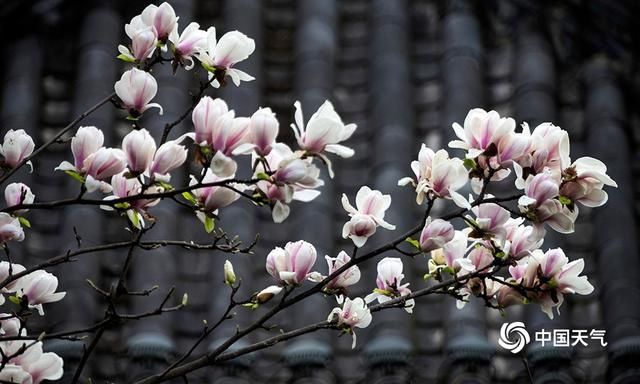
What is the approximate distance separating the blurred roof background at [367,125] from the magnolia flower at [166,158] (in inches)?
128

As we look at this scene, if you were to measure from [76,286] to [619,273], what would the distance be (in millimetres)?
2363

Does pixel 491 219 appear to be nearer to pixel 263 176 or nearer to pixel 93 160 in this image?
pixel 263 176

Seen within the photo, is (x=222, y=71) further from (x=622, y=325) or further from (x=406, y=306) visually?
(x=622, y=325)

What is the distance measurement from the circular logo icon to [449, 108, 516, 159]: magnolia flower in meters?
1.98

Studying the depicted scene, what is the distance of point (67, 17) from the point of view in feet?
27.1

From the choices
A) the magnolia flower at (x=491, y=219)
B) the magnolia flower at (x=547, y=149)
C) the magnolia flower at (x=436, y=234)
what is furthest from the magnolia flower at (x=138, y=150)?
the magnolia flower at (x=547, y=149)

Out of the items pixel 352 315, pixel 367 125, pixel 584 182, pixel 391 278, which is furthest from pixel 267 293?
pixel 367 125

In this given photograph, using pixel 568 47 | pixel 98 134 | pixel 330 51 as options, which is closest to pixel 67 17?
pixel 330 51

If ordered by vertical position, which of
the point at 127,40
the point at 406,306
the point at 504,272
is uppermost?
the point at 127,40

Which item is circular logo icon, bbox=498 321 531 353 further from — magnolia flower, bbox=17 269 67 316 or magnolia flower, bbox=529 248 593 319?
magnolia flower, bbox=17 269 67 316

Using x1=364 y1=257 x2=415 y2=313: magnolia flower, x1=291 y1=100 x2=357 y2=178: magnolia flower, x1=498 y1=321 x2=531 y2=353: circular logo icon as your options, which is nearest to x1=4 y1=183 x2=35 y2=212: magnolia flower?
x1=291 y1=100 x2=357 y2=178: magnolia flower

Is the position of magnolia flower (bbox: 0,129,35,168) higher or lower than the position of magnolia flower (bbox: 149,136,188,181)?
higher

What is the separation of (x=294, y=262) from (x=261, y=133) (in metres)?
0.38

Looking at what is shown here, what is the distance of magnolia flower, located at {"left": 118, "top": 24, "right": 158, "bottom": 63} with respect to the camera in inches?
145
